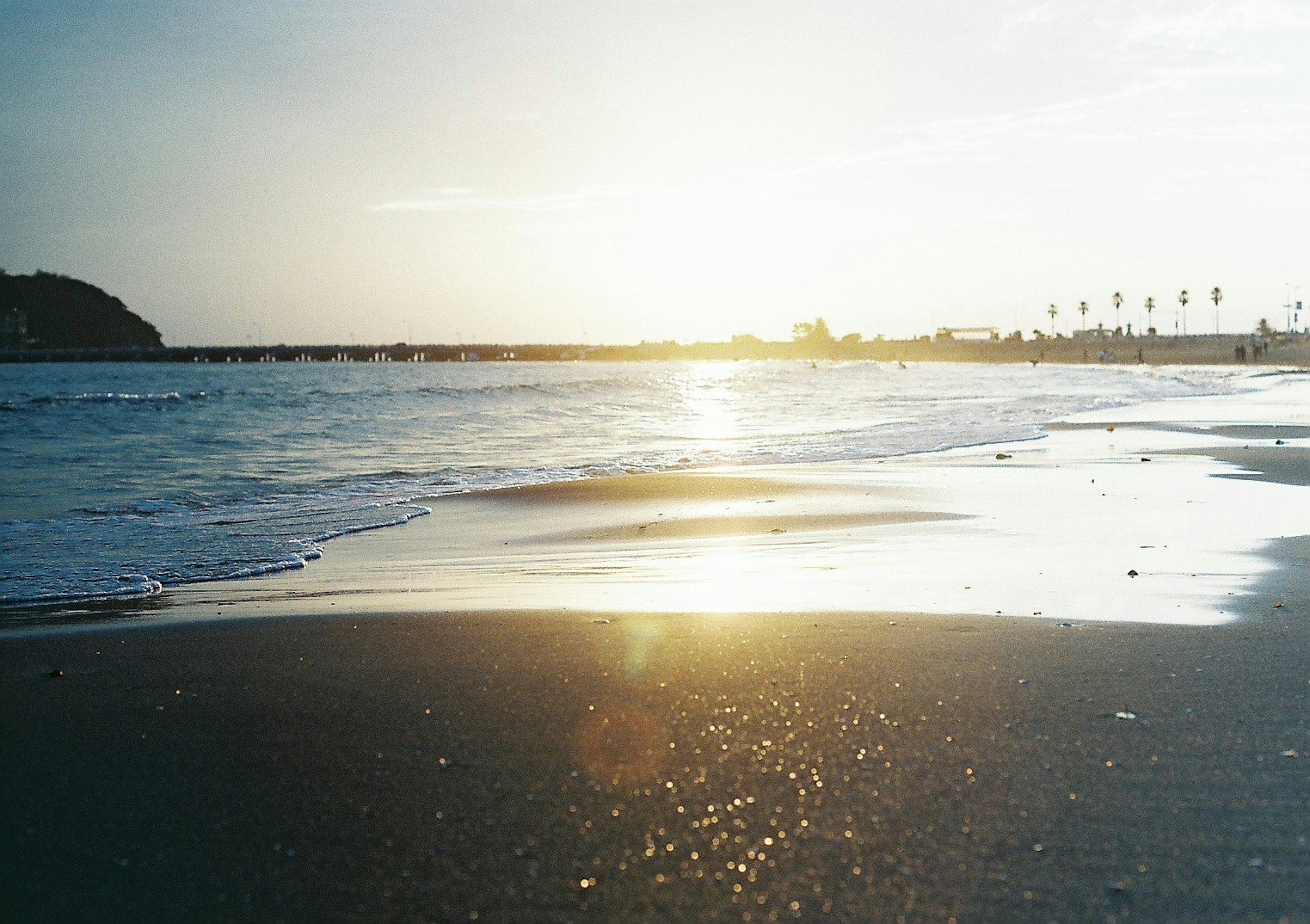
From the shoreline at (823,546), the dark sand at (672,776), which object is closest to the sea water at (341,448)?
the shoreline at (823,546)

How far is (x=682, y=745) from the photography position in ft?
13.7

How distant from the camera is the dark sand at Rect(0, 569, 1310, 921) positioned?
9.86ft

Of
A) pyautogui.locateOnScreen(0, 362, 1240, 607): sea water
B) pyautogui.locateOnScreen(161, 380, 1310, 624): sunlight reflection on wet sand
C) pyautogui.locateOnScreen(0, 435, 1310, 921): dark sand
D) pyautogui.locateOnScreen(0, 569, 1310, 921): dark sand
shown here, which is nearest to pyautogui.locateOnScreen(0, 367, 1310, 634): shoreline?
pyautogui.locateOnScreen(161, 380, 1310, 624): sunlight reflection on wet sand

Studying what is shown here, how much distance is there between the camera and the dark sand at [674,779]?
3006 millimetres

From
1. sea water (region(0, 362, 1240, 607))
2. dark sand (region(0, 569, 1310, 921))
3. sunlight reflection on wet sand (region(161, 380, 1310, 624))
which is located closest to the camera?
dark sand (region(0, 569, 1310, 921))

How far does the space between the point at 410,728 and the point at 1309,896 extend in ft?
10.6

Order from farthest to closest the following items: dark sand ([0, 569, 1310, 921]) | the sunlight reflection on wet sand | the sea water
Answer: the sea water < the sunlight reflection on wet sand < dark sand ([0, 569, 1310, 921])

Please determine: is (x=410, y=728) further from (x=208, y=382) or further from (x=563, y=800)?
(x=208, y=382)

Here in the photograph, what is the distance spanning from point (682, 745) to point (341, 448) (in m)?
22.8

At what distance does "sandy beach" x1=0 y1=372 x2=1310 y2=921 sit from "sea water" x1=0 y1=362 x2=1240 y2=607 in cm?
267

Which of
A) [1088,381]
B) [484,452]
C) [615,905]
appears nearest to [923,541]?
[615,905]

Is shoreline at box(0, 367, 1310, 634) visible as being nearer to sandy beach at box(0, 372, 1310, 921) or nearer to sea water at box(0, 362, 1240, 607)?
sandy beach at box(0, 372, 1310, 921)

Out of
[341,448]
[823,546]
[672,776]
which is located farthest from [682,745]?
[341,448]

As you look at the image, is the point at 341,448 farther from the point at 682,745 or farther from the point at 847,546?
the point at 682,745
